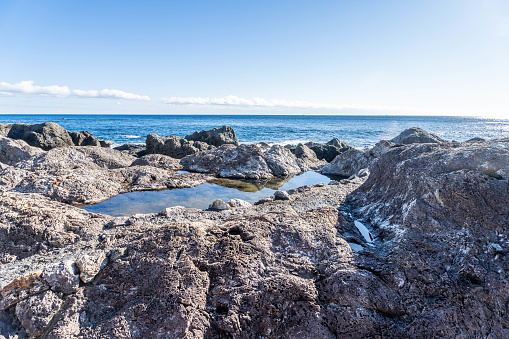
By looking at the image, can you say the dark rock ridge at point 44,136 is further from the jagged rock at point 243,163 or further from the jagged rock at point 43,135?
the jagged rock at point 243,163

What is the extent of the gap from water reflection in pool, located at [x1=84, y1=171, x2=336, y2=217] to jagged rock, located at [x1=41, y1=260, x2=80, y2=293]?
337cm

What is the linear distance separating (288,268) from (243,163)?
29.0ft

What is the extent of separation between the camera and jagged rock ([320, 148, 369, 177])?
13.1m

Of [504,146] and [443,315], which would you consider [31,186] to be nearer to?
[443,315]

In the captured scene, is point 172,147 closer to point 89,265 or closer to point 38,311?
point 89,265

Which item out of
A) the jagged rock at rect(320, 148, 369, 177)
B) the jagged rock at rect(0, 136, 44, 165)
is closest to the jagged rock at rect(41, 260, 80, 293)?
the jagged rock at rect(0, 136, 44, 165)

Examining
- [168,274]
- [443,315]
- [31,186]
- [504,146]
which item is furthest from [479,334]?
[31,186]

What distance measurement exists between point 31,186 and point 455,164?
10.0 metres

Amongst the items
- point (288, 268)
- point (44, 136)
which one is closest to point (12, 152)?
point (44, 136)

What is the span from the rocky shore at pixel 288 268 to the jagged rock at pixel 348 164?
26.0ft

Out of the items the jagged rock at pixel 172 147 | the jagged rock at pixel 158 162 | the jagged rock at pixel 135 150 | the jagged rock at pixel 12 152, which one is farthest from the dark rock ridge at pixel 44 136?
the jagged rock at pixel 158 162

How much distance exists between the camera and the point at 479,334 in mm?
2666

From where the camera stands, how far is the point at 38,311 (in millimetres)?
2967

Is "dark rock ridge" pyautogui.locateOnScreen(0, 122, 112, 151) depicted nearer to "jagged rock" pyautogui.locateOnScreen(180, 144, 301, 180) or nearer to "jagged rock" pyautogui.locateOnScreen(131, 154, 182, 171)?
"jagged rock" pyautogui.locateOnScreen(131, 154, 182, 171)
